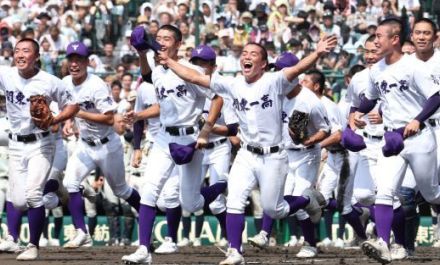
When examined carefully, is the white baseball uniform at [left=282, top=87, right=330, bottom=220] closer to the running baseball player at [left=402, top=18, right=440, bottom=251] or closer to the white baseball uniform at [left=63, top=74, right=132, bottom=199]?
the running baseball player at [left=402, top=18, right=440, bottom=251]

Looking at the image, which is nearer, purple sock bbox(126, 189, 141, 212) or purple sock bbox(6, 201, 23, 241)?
purple sock bbox(6, 201, 23, 241)

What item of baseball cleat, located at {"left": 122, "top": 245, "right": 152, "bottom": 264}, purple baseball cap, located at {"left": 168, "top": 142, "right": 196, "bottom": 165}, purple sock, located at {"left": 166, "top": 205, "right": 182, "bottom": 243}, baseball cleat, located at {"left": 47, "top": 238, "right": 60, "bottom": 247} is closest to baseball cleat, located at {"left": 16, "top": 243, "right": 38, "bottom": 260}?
baseball cleat, located at {"left": 122, "top": 245, "right": 152, "bottom": 264}

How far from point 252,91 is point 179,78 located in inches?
59.2

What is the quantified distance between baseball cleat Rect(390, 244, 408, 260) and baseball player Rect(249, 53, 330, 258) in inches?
54.0

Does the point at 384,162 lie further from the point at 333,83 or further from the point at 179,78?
the point at 333,83

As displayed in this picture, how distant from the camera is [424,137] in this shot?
41.2 ft

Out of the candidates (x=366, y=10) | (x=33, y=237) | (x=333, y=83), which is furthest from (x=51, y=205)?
(x=366, y=10)

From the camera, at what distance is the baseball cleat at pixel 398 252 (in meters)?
13.6

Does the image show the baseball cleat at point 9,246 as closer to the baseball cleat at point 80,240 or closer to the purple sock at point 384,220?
the baseball cleat at point 80,240

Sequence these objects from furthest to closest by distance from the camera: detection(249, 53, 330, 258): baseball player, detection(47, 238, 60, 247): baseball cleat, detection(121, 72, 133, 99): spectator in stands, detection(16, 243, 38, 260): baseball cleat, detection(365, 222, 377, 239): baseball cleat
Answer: detection(121, 72, 133, 99): spectator in stands
detection(47, 238, 60, 247): baseball cleat
detection(365, 222, 377, 239): baseball cleat
detection(249, 53, 330, 258): baseball player
detection(16, 243, 38, 260): baseball cleat

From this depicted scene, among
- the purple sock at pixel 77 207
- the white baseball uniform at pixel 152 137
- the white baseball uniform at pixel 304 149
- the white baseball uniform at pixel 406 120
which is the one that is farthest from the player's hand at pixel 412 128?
the purple sock at pixel 77 207

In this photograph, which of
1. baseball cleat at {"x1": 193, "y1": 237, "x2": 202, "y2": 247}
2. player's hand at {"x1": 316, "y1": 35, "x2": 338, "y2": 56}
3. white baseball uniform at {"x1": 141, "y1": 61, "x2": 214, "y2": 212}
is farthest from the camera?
baseball cleat at {"x1": 193, "y1": 237, "x2": 202, "y2": 247}

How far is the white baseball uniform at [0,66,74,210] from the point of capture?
13.8 m

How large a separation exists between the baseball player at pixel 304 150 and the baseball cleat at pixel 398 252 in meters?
1.37
